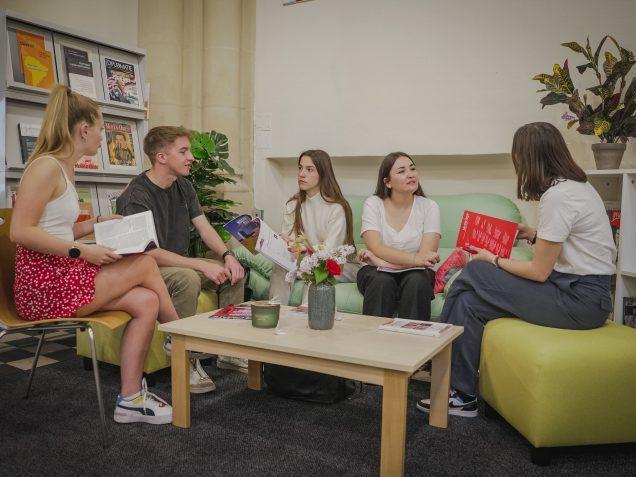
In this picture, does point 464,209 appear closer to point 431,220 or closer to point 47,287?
point 431,220

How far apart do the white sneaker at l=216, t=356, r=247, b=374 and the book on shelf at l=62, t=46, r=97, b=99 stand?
1.75 m

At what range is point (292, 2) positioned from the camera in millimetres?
4012

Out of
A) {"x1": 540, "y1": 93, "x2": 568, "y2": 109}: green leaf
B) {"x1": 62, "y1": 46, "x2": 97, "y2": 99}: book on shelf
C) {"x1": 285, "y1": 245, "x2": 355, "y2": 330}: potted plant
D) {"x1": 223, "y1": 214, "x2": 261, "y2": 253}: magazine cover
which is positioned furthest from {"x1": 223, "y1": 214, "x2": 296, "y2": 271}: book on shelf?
{"x1": 540, "y1": 93, "x2": 568, "y2": 109}: green leaf

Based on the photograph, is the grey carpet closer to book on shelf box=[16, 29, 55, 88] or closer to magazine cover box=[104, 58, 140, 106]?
book on shelf box=[16, 29, 55, 88]

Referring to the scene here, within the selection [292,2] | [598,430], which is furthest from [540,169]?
[292,2]

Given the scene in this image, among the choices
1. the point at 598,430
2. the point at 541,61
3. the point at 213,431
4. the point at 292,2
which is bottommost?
the point at 213,431

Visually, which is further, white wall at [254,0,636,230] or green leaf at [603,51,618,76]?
white wall at [254,0,636,230]

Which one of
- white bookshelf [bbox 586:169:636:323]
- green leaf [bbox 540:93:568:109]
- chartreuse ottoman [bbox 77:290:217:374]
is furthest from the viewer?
green leaf [bbox 540:93:568:109]

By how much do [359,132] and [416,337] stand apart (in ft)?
7.07

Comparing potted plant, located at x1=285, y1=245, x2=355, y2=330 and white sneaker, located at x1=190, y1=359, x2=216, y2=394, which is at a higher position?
potted plant, located at x1=285, y1=245, x2=355, y2=330

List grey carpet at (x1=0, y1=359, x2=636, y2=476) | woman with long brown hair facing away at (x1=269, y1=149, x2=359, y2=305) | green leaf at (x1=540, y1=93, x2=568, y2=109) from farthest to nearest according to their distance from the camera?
woman with long brown hair facing away at (x1=269, y1=149, x2=359, y2=305), green leaf at (x1=540, y1=93, x2=568, y2=109), grey carpet at (x1=0, y1=359, x2=636, y2=476)

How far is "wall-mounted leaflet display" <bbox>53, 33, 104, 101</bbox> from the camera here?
3172 millimetres

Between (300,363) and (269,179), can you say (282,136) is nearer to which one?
(269,179)

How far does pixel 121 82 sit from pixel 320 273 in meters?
2.22
